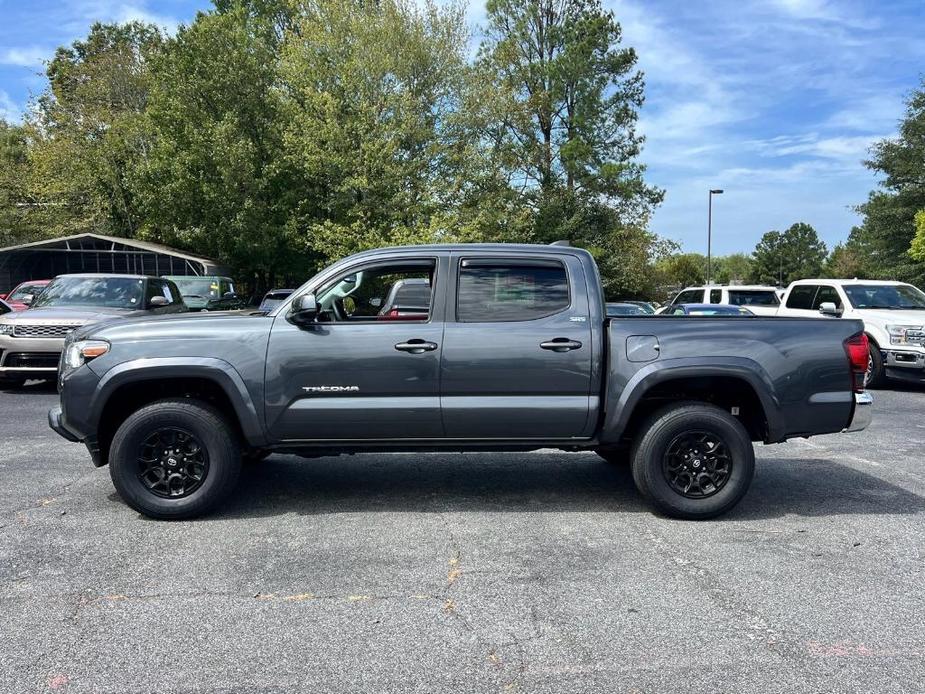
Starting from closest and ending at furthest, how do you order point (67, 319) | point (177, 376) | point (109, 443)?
point (177, 376)
point (109, 443)
point (67, 319)

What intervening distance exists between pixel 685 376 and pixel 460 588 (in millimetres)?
2166

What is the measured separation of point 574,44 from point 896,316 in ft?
88.9

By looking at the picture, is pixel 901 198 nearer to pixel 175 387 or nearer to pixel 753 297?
pixel 753 297

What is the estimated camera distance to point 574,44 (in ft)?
116

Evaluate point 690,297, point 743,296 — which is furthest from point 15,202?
point 743,296

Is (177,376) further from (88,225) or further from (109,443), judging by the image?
(88,225)

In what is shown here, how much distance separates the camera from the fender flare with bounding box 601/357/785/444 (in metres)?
5.01

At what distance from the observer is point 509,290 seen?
5266 mm

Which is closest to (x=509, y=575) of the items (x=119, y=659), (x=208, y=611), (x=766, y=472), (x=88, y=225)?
(x=208, y=611)

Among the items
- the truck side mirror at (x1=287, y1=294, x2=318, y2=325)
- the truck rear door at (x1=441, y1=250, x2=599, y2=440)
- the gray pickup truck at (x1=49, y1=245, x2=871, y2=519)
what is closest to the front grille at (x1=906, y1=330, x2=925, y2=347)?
the gray pickup truck at (x1=49, y1=245, x2=871, y2=519)

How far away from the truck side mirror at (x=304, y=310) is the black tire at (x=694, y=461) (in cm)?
243

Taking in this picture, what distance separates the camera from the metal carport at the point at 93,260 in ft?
98.2

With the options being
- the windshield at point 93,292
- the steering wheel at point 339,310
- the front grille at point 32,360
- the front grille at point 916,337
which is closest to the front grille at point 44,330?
the front grille at point 32,360

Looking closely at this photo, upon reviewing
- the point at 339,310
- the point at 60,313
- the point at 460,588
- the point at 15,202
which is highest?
the point at 15,202
